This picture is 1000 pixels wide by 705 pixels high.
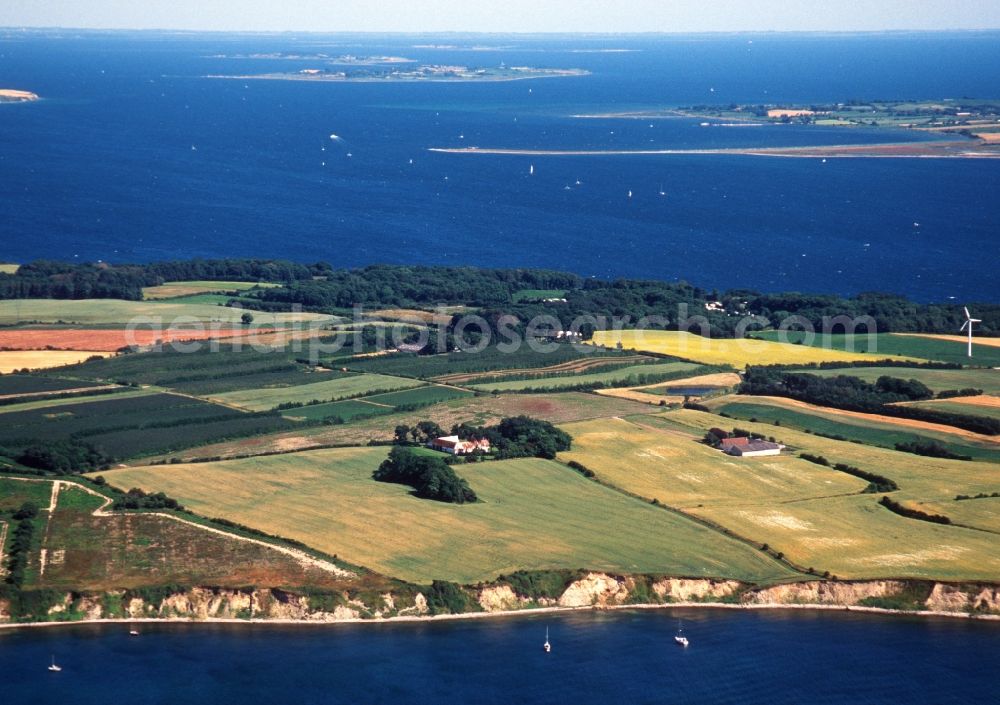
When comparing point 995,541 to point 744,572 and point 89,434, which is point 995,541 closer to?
point 744,572

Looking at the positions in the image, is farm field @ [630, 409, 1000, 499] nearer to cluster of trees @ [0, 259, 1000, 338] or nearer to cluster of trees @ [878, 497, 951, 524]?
cluster of trees @ [878, 497, 951, 524]

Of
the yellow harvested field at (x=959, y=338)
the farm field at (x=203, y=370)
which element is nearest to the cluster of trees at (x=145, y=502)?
the farm field at (x=203, y=370)

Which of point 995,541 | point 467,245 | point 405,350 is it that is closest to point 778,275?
point 467,245

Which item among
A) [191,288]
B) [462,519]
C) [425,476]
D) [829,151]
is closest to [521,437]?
[425,476]

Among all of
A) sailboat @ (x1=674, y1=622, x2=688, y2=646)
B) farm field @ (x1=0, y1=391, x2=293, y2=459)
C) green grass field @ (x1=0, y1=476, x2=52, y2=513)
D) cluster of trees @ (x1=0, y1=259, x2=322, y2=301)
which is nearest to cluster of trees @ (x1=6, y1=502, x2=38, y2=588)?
green grass field @ (x1=0, y1=476, x2=52, y2=513)

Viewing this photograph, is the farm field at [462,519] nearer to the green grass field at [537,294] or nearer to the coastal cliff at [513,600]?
the coastal cliff at [513,600]
